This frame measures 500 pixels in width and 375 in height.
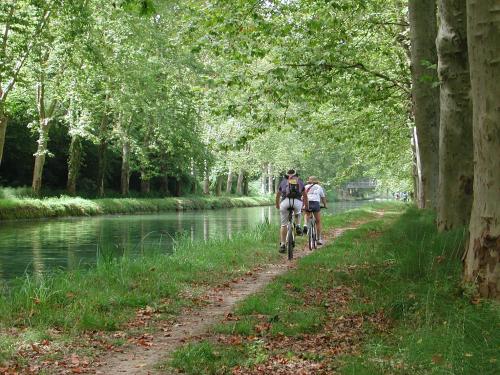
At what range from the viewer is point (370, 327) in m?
6.68

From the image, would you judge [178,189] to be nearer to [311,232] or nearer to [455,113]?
[311,232]

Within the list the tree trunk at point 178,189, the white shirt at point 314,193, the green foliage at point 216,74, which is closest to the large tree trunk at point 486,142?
the green foliage at point 216,74

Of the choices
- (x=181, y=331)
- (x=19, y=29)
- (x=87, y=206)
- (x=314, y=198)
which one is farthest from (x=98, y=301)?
(x=87, y=206)

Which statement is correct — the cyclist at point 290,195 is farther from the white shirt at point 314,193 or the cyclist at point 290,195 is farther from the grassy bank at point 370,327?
the grassy bank at point 370,327

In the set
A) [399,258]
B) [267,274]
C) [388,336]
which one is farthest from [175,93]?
[388,336]

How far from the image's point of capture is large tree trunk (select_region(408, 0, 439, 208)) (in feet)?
48.0

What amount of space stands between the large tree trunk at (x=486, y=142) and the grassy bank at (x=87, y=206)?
2712cm

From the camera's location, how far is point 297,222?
49.2 ft

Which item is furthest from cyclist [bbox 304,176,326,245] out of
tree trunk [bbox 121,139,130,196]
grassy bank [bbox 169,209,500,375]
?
tree trunk [bbox 121,139,130,196]

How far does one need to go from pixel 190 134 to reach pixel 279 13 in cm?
2760

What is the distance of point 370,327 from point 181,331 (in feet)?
7.35

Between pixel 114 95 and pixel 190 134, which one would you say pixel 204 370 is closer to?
pixel 114 95

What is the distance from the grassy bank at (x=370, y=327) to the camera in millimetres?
5133

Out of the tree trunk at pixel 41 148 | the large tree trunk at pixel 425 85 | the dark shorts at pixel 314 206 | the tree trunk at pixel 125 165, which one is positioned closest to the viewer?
the large tree trunk at pixel 425 85
